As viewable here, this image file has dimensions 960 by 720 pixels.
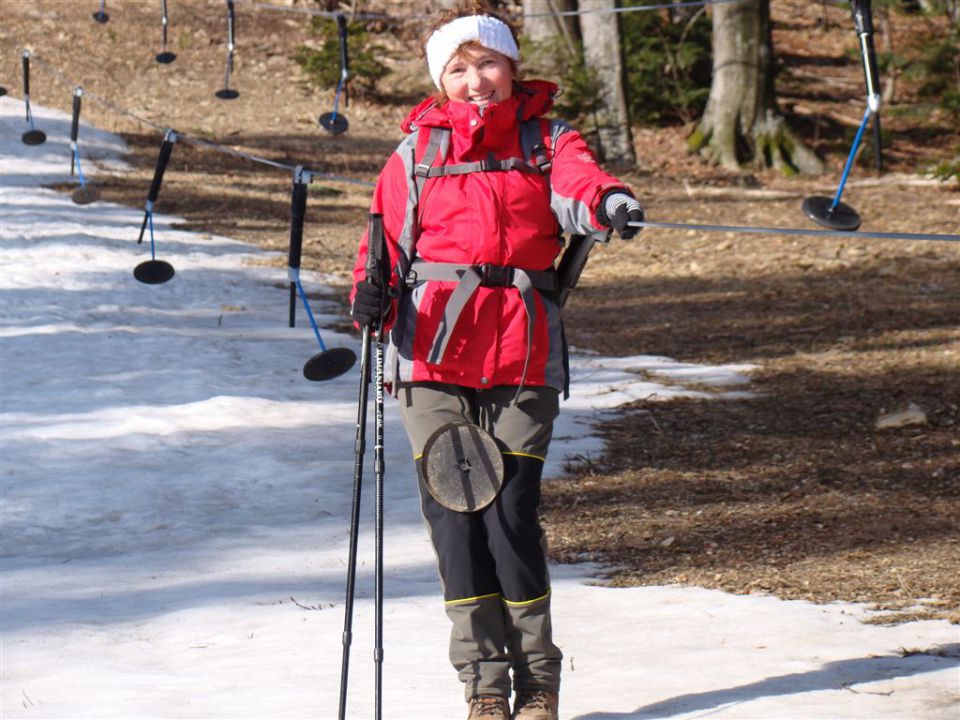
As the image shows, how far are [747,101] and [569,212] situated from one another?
16.0 m

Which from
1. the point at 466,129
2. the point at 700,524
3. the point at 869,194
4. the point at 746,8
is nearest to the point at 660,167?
the point at 746,8

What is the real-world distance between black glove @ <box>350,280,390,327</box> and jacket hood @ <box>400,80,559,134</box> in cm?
48

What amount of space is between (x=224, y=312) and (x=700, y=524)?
5.94m

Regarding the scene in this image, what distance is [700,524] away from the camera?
21.7 ft

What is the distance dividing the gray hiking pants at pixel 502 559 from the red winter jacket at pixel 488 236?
0.32 ft

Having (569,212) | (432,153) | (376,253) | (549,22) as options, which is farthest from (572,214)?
(549,22)

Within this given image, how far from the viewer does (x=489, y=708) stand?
Result: 12.4ft

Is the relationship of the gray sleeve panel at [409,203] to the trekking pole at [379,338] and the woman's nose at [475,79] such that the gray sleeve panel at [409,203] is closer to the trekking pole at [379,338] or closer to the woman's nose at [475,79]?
the trekking pole at [379,338]

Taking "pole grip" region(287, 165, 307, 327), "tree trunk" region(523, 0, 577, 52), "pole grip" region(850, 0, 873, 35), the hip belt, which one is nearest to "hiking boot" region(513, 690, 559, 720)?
the hip belt

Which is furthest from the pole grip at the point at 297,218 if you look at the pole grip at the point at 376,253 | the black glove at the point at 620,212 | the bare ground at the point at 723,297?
the black glove at the point at 620,212

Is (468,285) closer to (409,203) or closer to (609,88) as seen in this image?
(409,203)

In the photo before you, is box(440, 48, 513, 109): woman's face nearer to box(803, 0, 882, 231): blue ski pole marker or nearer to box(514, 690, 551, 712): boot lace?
box(514, 690, 551, 712): boot lace

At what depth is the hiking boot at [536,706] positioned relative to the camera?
3.79 metres

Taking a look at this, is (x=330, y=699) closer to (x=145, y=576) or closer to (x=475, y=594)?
(x=475, y=594)
